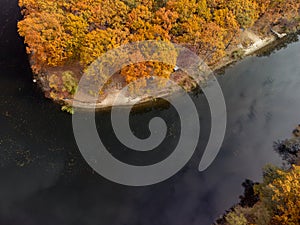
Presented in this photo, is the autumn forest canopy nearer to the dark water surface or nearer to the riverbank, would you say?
the dark water surface

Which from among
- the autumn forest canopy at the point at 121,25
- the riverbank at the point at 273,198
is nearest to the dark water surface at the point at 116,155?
the riverbank at the point at 273,198

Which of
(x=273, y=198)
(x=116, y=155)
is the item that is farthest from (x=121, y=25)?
(x=273, y=198)

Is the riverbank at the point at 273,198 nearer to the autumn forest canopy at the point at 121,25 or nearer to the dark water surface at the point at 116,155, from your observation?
the dark water surface at the point at 116,155

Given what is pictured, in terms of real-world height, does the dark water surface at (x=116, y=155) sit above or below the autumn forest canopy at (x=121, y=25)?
below

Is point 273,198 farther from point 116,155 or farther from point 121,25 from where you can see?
point 121,25

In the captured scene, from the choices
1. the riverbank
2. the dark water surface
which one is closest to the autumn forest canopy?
the dark water surface

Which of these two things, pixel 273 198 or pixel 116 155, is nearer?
pixel 273 198

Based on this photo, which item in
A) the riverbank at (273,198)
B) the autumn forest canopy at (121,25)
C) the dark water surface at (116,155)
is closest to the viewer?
the riverbank at (273,198)
